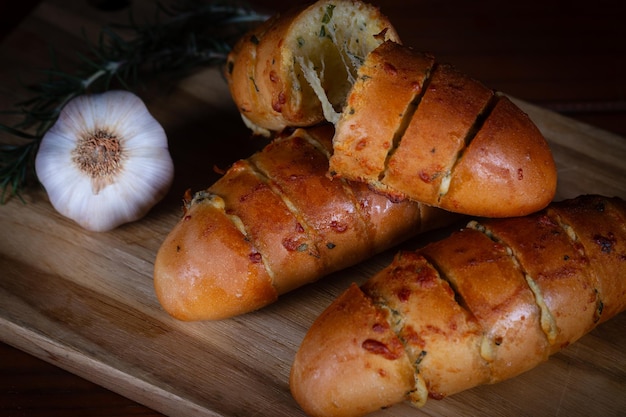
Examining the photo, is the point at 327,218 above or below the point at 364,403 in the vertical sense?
above

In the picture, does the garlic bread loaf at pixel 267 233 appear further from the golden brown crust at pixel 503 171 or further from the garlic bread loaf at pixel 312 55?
the golden brown crust at pixel 503 171

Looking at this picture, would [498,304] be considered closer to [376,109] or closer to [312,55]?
[376,109]

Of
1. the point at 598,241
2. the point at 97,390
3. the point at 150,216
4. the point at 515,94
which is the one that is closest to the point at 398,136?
the point at 598,241

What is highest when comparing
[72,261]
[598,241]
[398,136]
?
[398,136]

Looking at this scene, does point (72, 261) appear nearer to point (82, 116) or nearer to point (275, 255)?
point (82, 116)

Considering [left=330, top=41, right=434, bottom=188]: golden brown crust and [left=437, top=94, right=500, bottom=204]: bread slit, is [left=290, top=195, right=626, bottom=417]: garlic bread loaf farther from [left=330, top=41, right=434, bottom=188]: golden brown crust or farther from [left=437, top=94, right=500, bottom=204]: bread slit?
[left=330, top=41, right=434, bottom=188]: golden brown crust

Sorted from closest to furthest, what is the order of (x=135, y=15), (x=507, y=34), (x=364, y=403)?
(x=364, y=403)
(x=135, y=15)
(x=507, y=34)
